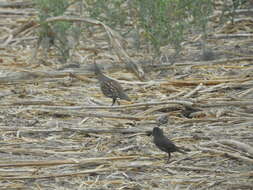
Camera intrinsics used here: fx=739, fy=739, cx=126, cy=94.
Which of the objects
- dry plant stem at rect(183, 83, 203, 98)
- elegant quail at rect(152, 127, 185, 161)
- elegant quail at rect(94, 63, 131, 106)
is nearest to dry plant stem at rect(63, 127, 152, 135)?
elegant quail at rect(152, 127, 185, 161)

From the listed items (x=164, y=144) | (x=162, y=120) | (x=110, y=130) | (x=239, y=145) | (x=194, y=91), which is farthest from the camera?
(x=194, y=91)

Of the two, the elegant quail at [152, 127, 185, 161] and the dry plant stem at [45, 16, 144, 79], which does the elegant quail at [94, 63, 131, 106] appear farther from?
the elegant quail at [152, 127, 185, 161]

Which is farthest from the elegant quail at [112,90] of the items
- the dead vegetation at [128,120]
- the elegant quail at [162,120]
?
the elegant quail at [162,120]

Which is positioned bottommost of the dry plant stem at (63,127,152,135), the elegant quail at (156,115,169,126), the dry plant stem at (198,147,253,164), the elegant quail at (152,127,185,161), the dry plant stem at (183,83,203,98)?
the dry plant stem at (183,83,203,98)

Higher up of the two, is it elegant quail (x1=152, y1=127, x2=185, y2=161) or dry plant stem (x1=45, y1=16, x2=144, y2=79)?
elegant quail (x1=152, y1=127, x2=185, y2=161)

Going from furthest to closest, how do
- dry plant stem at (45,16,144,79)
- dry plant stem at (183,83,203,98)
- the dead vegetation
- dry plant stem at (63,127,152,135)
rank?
dry plant stem at (45,16,144,79), dry plant stem at (183,83,203,98), dry plant stem at (63,127,152,135), the dead vegetation

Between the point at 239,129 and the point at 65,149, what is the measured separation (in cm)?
196

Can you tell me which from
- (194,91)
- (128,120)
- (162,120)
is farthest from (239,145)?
(194,91)

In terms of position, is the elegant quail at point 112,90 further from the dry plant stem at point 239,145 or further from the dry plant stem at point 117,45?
the dry plant stem at point 239,145

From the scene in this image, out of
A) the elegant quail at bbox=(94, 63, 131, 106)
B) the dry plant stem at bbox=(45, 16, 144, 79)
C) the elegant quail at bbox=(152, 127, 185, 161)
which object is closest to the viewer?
the elegant quail at bbox=(152, 127, 185, 161)

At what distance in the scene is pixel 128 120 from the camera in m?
8.95

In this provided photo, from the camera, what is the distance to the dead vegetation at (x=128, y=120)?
692 centimetres

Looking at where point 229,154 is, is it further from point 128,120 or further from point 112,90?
point 112,90

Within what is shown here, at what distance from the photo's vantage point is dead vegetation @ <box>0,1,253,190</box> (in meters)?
6.92
